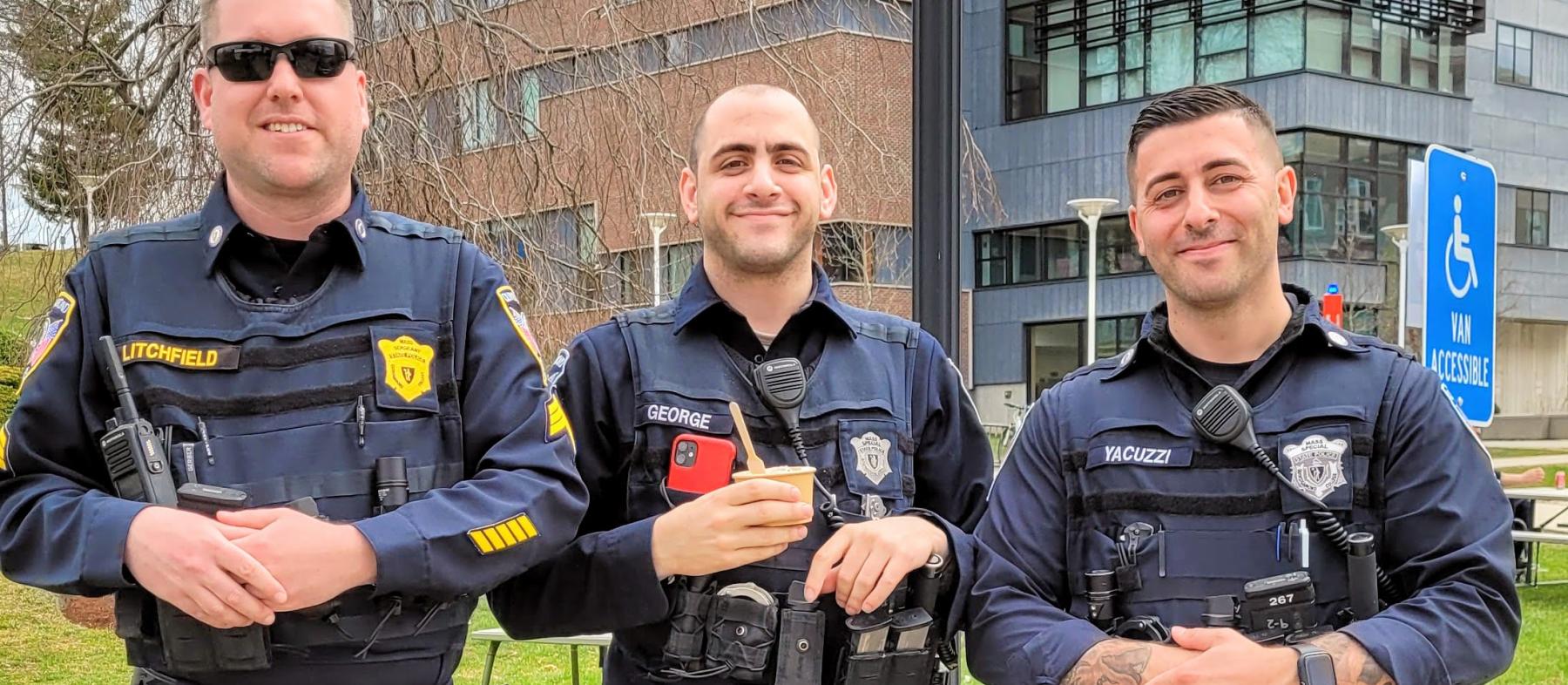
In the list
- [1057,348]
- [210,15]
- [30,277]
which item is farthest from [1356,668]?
[1057,348]

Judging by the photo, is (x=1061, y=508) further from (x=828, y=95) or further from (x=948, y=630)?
(x=828, y=95)

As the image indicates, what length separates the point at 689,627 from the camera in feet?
9.51

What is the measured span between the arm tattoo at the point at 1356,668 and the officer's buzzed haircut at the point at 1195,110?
0.95 metres

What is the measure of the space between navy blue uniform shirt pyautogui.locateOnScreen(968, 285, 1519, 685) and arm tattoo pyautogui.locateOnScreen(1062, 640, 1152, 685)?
0.07 ft

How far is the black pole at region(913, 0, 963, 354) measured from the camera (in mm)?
3609

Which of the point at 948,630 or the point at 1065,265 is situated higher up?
the point at 1065,265

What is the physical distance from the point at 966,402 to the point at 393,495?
1355 millimetres

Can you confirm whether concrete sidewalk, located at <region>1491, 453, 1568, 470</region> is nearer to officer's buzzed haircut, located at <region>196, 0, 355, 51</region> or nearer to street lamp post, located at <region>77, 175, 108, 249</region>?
street lamp post, located at <region>77, 175, 108, 249</region>

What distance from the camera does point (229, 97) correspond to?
8.32 ft

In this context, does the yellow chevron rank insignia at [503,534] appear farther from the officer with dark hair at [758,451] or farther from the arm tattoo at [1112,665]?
the arm tattoo at [1112,665]

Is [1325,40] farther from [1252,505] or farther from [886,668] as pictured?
[886,668]

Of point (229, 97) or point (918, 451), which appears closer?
point (229, 97)

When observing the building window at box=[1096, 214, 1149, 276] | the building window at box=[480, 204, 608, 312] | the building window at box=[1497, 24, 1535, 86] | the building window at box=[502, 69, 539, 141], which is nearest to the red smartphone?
the building window at box=[480, 204, 608, 312]

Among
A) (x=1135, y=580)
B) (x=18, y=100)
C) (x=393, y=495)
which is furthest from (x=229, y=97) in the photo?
(x=18, y=100)
